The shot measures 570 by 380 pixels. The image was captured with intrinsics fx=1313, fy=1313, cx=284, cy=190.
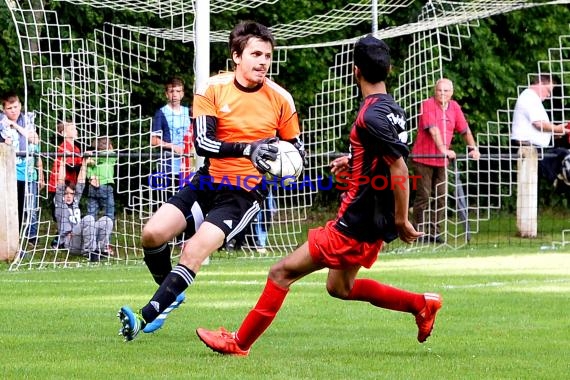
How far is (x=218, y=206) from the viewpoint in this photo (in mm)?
8266

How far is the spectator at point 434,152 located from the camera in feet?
55.0

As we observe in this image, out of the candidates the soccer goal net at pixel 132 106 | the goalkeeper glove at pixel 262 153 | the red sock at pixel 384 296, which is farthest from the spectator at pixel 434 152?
the red sock at pixel 384 296

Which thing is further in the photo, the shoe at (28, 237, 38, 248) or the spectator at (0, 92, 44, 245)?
the shoe at (28, 237, 38, 248)

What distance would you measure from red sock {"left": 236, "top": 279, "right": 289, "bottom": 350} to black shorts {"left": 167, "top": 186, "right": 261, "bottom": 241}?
89 cm

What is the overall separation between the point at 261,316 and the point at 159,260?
1.47 meters

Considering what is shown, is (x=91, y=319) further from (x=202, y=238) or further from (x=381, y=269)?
(x=381, y=269)

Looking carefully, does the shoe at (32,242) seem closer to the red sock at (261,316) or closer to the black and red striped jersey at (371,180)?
the red sock at (261,316)

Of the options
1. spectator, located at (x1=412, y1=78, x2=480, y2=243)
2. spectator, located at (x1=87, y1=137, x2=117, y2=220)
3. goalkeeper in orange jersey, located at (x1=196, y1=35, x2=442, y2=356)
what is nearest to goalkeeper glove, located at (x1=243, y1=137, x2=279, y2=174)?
goalkeeper in orange jersey, located at (x1=196, y1=35, x2=442, y2=356)

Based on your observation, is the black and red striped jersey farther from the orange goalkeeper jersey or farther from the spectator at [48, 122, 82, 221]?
the spectator at [48, 122, 82, 221]

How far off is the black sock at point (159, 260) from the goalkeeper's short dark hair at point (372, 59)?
1966mm

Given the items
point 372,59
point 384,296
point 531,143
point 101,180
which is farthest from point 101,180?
point 372,59

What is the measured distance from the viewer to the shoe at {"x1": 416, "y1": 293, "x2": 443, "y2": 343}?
7598 mm

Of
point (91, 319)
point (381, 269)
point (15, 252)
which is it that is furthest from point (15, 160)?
point (91, 319)

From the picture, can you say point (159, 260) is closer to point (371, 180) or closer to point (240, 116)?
point (240, 116)
